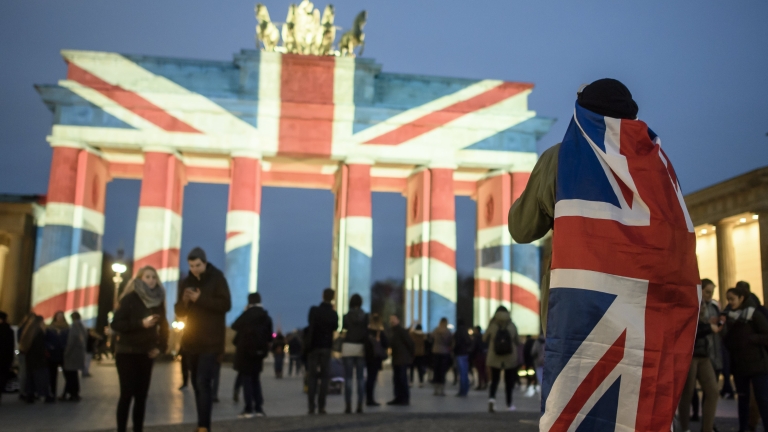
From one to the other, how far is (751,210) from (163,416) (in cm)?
2057

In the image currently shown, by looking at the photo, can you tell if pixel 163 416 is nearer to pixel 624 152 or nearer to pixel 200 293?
pixel 200 293

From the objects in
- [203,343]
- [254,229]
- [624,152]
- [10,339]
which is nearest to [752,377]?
[203,343]

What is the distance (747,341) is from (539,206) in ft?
20.0

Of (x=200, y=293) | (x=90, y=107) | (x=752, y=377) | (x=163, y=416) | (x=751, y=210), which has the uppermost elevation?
(x=90, y=107)

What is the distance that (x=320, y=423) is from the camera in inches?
386

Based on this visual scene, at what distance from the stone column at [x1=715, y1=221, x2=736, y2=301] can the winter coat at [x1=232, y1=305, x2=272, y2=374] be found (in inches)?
797

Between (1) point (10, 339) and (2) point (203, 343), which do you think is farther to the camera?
(1) point (10, 339)

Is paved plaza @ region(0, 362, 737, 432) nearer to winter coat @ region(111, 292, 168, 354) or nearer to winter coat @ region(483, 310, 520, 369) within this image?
winter coat @ region(483, 310, 520, 369)

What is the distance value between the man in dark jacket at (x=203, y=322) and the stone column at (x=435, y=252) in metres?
26.4

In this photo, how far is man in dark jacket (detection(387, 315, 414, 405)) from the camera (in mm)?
13617

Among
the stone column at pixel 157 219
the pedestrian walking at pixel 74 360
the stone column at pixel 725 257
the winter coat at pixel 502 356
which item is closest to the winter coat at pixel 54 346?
the pedestrian walking at pixel 74 360

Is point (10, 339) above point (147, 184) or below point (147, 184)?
below

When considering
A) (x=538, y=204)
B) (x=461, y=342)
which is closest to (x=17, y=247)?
(x=461, y=342)

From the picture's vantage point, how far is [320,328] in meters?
11.8
